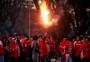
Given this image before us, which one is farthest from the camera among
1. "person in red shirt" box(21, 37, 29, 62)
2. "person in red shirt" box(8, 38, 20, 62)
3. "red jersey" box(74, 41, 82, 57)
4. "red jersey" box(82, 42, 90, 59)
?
"person in red shirt" box(21, 37, 29, 62)

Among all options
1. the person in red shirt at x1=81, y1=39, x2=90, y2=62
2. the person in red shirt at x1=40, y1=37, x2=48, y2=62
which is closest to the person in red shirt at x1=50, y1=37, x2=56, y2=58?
the person in red shirt at x1=40, y1=37, x2=48, y2=62

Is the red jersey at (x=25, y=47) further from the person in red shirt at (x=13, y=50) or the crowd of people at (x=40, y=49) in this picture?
the person in red shirt at (x=13, y=50)

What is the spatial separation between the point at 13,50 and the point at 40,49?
165 cm

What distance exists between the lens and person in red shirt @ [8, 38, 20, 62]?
794 inches

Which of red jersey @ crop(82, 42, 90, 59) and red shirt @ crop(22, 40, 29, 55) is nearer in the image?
red jersey @ crop(82, 42, 90, 59)

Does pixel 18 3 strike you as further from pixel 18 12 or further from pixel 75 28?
pixel 75 28

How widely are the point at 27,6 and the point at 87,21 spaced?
19.0 metres

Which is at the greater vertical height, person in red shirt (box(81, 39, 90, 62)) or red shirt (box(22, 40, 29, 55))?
person in red shirt (box(81, 39, 90, 62))

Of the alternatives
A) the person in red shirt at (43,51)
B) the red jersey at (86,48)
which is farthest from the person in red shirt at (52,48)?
the red jersey at (86,48)

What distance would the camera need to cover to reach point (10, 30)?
52.6 metres

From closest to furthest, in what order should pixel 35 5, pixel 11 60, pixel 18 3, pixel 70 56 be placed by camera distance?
1. pixel 70 56
2. pixel 11 60
3. pixel 35 5
4. pixel 18 3

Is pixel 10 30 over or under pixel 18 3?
under

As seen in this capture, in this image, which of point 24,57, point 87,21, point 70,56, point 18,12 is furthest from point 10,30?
point 70,56

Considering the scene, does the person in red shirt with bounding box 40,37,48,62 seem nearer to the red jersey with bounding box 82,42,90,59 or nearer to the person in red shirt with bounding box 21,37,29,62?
the person in red shirt with bounding box 21,37,29,62
